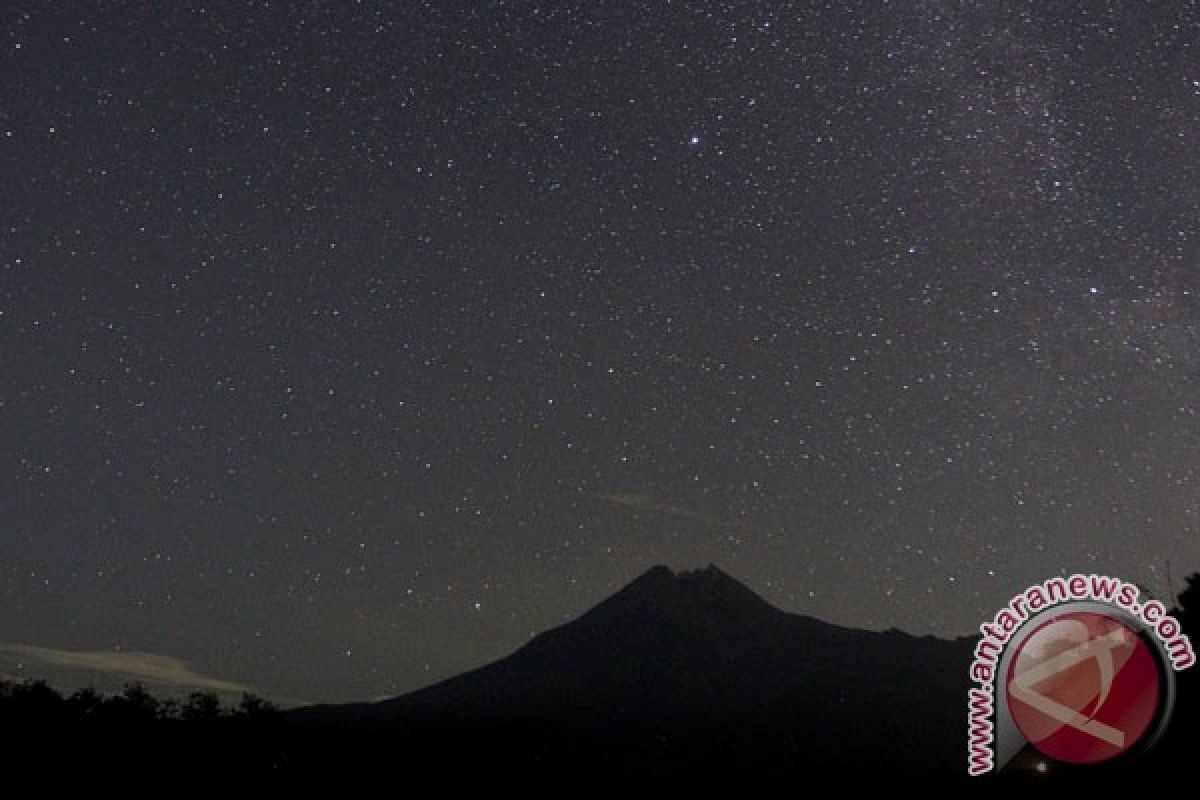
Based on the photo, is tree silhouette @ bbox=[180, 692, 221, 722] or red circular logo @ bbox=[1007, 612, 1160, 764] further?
tree silhouette @ bbox=[180, 692, 221, 722]

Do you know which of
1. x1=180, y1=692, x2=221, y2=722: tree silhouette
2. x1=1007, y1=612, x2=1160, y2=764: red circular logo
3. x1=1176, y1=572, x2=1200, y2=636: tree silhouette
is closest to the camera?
x1=1007, y1=612, x2=1160, y2=764: red circular logo

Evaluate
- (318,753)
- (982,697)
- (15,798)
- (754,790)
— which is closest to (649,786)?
(754,790)

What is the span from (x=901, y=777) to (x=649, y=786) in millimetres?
21510
